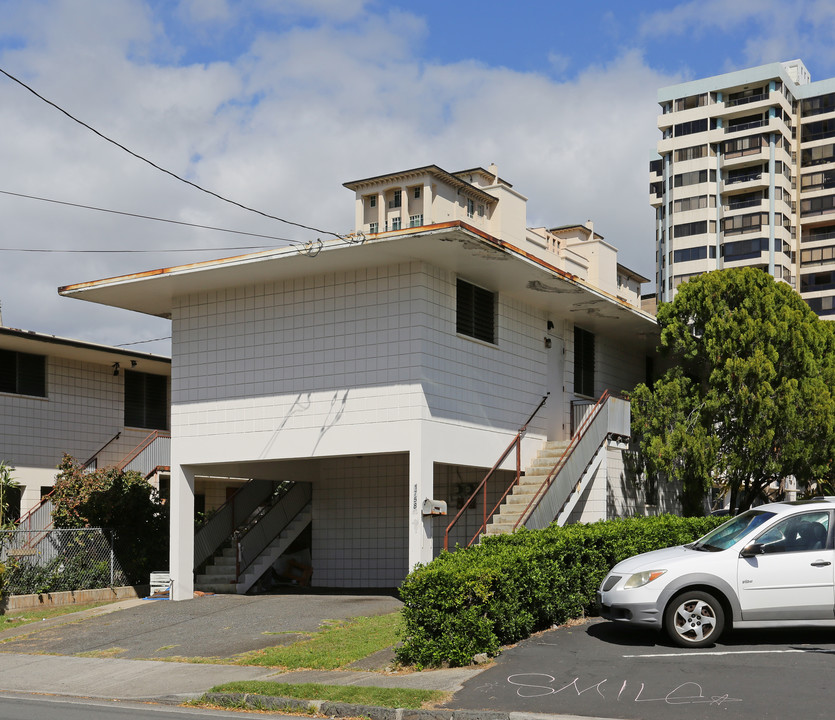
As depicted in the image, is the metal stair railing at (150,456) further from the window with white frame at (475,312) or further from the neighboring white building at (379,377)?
the window with white frame at (475,312)

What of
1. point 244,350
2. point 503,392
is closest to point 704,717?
point 503,392

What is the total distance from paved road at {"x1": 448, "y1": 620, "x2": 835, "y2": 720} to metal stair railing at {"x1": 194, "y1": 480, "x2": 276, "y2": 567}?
1105 cm

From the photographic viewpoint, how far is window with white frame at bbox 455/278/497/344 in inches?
753

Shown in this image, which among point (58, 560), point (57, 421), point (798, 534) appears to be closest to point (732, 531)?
point (798, 534)

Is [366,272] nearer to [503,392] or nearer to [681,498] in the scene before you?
[503,392]

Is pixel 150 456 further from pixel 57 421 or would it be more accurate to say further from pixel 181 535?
pixel 181 535

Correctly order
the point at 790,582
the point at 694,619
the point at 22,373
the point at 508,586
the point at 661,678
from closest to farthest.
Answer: the point at 661,678 → the point at 790,582 → the point at 694,619 → the point at 508,586 → the point at 22,373

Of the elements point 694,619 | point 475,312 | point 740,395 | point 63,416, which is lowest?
point 694,619

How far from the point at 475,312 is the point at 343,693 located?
34.0ft

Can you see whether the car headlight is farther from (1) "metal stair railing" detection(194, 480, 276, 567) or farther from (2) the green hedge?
(1) "metal stair railing" detection(194, 480, 276, 567)

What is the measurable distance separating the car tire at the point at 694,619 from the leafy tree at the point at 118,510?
13.3 m

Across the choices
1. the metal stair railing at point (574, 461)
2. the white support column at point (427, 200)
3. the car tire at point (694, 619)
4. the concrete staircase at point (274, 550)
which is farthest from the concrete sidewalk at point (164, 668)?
the white support column at point (427, 200)

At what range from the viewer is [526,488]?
63.2ft

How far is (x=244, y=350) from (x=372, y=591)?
5552 millimetres
